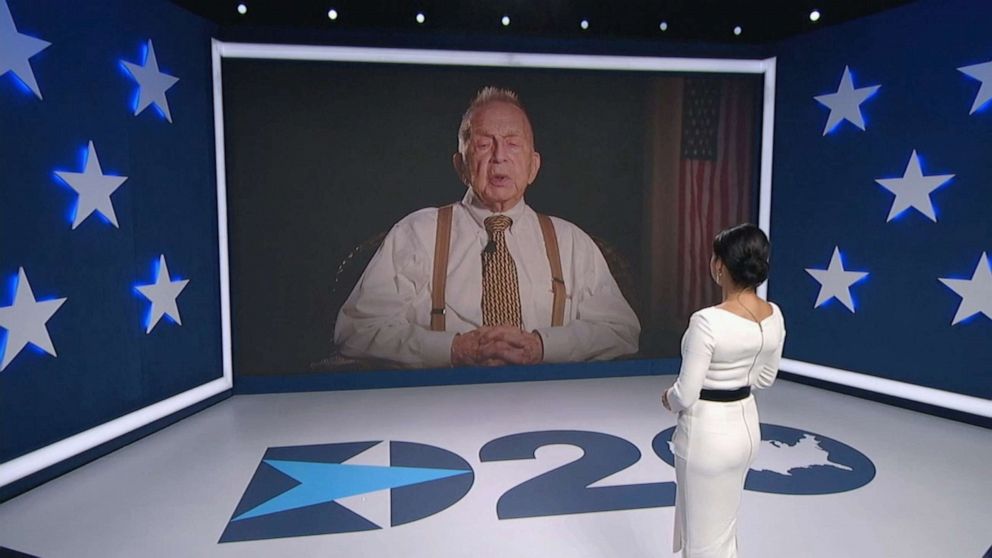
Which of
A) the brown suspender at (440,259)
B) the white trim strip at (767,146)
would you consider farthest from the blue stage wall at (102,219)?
the white trim strip at (767,146)

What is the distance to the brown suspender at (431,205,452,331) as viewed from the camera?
5.52 metres

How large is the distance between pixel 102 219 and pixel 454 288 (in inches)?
109

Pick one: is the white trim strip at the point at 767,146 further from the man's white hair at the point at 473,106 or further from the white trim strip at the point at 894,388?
the man's white hair at the point at 473,106

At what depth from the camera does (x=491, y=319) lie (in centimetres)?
565

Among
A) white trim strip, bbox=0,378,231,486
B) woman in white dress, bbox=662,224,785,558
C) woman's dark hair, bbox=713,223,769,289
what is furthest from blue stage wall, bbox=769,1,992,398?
white trim strip, bbox=0,378,231,486

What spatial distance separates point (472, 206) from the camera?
556 centimetres

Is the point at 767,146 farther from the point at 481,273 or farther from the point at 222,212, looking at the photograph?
the point at 222,212

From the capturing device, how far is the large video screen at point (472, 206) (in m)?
5.31

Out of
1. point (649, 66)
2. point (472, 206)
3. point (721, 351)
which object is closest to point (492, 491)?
point (721, 351)

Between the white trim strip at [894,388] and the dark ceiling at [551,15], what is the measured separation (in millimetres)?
3098

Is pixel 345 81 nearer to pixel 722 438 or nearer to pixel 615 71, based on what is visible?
pixel 615 71

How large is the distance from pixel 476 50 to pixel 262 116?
1998mm

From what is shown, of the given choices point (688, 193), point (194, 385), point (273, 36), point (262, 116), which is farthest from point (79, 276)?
point (688, 193)

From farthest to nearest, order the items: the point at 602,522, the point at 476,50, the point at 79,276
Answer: the point at 476,50 < the point at 79,276 < the point at 602,522
